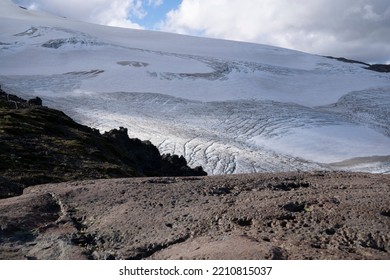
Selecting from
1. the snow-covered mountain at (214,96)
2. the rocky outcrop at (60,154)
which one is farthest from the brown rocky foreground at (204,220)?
the snow-covered mountain at (214,96)

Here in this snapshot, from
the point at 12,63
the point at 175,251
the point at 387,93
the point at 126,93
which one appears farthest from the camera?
the point at 12,63

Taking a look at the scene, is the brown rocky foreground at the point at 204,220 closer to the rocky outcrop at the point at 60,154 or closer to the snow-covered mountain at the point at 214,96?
the rocky outcrop at the point at 60,154

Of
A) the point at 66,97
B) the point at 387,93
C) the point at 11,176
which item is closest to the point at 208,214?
the point at 11,176

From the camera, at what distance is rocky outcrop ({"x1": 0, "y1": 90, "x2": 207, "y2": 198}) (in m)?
12.7

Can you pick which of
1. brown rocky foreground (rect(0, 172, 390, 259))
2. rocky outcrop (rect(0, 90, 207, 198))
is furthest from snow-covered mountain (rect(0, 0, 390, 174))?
brown rocky foreground (rect(0, 172, 390, 259))

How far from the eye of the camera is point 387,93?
5269 cm

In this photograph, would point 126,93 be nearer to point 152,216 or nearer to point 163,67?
point 163,67

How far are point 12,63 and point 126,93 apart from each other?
1899cm

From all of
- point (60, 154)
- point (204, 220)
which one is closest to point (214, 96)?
point (60, 154)

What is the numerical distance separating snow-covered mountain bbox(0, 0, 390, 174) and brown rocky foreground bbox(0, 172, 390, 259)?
21.5 metres

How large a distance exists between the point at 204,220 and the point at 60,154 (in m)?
10.6

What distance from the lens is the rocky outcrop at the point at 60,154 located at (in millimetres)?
12712

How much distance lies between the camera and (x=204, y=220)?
20.7 ft

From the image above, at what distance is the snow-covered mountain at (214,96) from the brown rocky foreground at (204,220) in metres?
21.5
